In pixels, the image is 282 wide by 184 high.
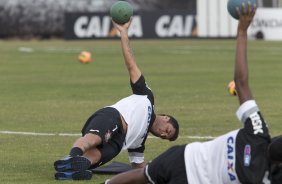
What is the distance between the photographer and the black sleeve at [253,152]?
28.4 feet

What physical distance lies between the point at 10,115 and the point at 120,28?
7186 mm

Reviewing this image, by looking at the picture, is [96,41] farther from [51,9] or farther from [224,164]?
[224,164]

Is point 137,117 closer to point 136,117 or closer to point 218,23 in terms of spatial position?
point 136,117

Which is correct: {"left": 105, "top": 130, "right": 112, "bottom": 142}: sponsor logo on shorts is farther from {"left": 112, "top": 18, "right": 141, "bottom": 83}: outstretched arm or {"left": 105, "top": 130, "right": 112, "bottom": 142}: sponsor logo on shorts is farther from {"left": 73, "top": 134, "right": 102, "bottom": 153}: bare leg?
{"left": 112, "top": 18, "right": 141, "bottom": 83}: outstretched arm

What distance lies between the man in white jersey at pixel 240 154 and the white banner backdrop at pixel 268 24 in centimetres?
3863

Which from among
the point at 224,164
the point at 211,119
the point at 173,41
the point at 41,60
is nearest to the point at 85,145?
the point at 224,164

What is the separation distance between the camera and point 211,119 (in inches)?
704

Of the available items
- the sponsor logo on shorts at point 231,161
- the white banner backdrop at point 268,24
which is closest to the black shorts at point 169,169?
the sponsor logo on shorts at point 231,161

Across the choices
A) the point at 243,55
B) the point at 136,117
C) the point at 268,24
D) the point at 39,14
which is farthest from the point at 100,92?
the point at 39,14

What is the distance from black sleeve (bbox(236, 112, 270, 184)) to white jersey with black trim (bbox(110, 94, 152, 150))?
3065mm

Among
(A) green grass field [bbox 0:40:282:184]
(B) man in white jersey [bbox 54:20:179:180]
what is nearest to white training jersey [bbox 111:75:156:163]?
(B) man in white jersey [bbox 54:20:179:180]

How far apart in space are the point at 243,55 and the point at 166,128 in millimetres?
3113

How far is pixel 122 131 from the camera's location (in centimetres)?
1166

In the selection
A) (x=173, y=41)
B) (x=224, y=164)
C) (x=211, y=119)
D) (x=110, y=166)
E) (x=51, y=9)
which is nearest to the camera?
(x=224, y=164)
